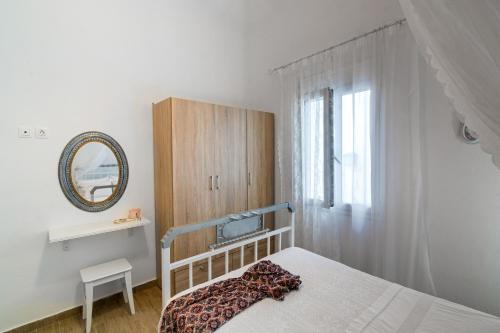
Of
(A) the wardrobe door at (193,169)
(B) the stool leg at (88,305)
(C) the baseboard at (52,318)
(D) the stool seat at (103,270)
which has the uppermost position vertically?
(A) the wardrobe door at (193,169)

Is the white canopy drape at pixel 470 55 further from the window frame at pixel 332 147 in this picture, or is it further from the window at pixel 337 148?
the window frame at pixel 332 147

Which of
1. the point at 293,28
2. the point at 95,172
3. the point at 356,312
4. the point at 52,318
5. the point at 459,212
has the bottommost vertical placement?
the point at 52,318

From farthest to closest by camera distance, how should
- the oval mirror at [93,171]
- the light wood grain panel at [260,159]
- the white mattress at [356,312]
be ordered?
the light wood grain panel at [260,159] → the oval mirror at [93,171] → the white mattress at [356,312]

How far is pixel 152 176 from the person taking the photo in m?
2.42

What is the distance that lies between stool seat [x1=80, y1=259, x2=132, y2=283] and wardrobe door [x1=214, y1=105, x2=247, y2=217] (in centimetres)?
96

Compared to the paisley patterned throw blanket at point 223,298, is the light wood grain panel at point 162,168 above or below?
above

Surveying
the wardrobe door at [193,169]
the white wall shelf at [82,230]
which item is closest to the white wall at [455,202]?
the wardrobe door at [193,169]

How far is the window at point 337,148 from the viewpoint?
1909 mm

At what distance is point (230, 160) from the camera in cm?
247

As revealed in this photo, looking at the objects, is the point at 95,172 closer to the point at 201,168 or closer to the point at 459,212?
the point at 201,168

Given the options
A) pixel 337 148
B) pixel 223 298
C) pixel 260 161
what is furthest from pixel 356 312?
pixel 260 161

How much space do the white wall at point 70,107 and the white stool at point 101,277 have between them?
6.3 inches

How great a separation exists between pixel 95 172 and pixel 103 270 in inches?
34.0

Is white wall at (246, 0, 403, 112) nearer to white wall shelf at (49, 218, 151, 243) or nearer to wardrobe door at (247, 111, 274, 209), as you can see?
wardrobe door at (247, 111, 274, 209)
